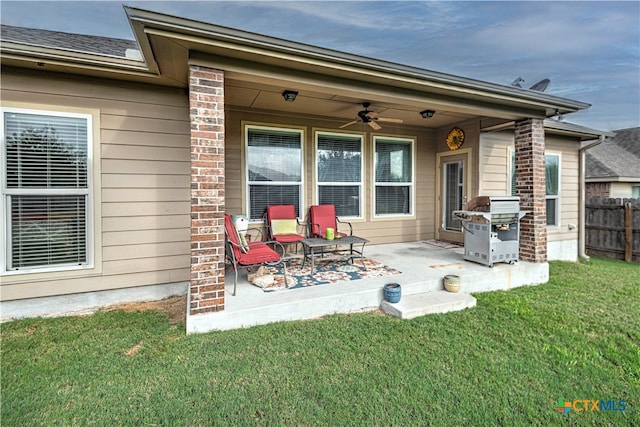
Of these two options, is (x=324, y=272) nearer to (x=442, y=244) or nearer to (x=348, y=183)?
(x=348, y=183)

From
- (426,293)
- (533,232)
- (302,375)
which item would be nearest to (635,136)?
(533,232)

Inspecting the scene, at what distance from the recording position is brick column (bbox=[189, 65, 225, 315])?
2.80 meters

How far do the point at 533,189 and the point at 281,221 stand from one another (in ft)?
13.1

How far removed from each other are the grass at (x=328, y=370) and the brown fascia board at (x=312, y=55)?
2641 millimetres

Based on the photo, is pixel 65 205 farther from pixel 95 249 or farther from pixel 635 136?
pixel 635 136

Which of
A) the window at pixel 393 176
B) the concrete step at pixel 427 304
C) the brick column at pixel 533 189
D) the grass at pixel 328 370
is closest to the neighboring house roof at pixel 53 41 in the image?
the grass at pixel 328 370

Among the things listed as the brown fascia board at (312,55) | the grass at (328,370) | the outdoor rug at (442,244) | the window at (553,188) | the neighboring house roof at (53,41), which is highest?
the neighboring house roof at (53,41)

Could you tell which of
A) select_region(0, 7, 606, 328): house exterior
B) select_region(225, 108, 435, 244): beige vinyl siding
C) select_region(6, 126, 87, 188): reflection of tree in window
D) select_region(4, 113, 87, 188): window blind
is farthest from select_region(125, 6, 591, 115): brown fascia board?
select_region(225, 108, 435, 244): beige vinyl siding

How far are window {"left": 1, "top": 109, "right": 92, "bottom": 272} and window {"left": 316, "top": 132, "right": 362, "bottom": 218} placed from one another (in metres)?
3.43

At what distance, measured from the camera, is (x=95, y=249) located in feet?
11.7

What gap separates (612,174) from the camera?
981 cm

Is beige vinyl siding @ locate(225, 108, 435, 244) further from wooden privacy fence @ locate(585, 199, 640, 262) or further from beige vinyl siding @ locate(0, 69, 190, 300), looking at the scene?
wooden privacy fence @ locate(585, 199, 640, 262)

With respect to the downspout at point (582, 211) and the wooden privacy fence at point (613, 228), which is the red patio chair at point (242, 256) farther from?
the wooden privacy fence at point (613, 228)

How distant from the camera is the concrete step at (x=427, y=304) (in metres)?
3.26
